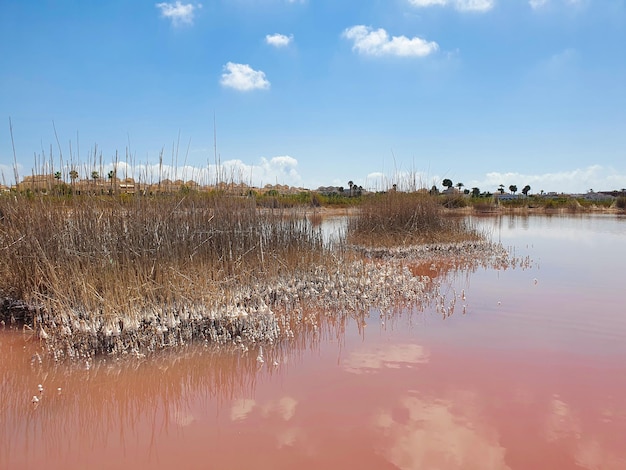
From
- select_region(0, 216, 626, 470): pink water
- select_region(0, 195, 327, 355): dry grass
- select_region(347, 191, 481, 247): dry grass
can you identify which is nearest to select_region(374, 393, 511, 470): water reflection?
select_region(0, 216, 626, 470): pink water

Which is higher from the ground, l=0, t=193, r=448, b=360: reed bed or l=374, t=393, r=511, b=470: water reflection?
l=0, t=193, r=448, b=360: reed bed

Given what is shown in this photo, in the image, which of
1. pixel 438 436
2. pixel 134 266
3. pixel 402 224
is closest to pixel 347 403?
pixel 438 436

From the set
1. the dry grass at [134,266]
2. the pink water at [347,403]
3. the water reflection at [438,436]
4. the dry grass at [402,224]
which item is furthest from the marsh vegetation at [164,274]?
the dry grass at [402,224]

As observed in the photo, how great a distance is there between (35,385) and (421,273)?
23.4 feet

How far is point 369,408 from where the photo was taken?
3586 mm

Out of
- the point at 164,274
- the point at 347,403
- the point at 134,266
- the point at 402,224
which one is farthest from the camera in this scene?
the point at 402,224

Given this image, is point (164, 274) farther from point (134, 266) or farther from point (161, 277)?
point (134, 266)

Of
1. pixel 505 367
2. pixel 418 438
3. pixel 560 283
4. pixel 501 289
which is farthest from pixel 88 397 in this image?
pixel 560 283

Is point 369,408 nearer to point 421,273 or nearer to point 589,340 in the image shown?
point 589,340

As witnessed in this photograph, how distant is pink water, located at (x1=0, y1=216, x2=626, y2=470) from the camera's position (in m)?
3.01

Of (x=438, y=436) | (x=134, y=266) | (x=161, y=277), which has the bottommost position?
(x=438, y=436)

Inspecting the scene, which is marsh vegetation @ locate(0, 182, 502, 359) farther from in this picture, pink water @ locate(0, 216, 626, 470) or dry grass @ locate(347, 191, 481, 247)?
dry grass @ locate(347, 191, 481, 247)

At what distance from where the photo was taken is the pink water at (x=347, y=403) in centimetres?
301

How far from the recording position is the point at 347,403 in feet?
12.1
